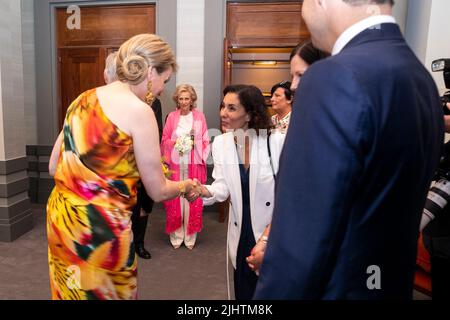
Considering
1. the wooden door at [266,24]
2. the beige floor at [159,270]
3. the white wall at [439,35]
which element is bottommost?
the beige floor at [159,270]

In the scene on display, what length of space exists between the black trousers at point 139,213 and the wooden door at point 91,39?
258 centimetres

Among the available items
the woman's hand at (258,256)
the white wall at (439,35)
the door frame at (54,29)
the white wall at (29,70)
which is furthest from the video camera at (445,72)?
the white wall at (29,70)

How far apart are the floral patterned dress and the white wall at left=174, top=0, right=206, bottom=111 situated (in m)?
3.48

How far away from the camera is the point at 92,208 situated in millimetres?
1312

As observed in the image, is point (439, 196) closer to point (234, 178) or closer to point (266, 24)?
point (234, 178)

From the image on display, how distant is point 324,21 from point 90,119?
0.94 meters

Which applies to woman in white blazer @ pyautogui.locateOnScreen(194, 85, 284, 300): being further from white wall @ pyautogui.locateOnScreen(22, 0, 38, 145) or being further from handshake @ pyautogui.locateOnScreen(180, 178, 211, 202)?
white wall @ pyautogui.locateOnScreen(22, 0, 38, 145)

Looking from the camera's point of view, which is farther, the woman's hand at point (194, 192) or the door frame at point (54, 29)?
the door frame at point (54, 29)

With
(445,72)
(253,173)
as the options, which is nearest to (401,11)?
(445,72)

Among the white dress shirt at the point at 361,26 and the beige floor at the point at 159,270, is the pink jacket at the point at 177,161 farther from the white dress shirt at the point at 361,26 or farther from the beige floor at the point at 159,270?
the white dress shirt at the point at 361,26

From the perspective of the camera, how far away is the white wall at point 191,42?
4.61m

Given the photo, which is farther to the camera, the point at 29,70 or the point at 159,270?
the point at 29,70

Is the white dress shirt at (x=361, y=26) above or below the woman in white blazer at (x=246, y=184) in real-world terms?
above

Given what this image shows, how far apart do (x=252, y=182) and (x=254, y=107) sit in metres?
0.46
